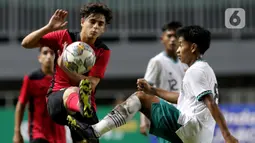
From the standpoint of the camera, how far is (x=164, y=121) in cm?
779

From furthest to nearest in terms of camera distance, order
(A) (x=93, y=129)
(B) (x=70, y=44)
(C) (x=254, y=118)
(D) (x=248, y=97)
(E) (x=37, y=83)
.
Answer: (D) (x=248, y=97) → (C) (x=254, y=118) → (E) (x=37, y=83) → (B) (x=70, y=44) → (A) (x=93, y=129)

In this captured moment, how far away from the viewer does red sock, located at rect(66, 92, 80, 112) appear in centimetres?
765

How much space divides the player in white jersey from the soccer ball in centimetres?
56

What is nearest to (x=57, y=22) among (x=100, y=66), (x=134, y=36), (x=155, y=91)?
(x=100, y=66)

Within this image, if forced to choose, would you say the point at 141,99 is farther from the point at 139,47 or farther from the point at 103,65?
the point at 139,47

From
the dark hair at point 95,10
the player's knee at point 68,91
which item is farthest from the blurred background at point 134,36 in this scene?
the player's knee at point 68,91

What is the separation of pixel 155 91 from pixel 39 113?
8.55ft

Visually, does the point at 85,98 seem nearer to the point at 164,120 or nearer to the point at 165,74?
the point at 164,120

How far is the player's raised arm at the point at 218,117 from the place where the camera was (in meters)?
7.33

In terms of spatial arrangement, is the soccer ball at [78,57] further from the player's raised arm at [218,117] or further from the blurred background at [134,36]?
the blurred background at [134,36]

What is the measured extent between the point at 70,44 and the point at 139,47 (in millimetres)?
11344

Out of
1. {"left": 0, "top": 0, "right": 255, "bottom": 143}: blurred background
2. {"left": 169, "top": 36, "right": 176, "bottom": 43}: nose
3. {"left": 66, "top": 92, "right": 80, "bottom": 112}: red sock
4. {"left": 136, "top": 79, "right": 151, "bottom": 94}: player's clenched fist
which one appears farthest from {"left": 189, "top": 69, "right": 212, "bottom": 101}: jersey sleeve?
{"left": 0, "top": 0, "right": 255, "bottom": 143}: blurred background

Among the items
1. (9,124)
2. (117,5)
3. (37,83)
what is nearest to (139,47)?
(117,5)

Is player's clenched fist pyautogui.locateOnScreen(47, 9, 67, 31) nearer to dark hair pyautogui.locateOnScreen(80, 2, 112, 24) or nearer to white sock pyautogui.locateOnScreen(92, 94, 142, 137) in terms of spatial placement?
dark hair pyautogui.locateOnScreen(80, 2, 112, 24)
